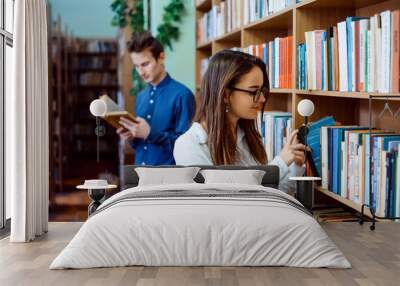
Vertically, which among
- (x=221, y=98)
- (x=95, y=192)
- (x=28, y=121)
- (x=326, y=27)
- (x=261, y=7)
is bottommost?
(x=95, y=192)

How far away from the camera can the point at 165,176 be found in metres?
5.29

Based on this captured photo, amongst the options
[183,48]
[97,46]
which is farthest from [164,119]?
[97,46]

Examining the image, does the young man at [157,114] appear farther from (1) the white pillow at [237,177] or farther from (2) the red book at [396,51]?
(2) the red book at [396,51]

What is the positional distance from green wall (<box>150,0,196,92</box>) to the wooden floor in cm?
361

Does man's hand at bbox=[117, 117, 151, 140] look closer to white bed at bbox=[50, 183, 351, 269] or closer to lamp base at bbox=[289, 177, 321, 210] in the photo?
lamp base at bbox=[289, 177, 321, 210]

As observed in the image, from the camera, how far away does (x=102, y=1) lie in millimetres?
10789

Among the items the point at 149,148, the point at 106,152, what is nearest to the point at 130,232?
the point at 149,148

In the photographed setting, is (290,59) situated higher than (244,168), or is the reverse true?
(290,59)

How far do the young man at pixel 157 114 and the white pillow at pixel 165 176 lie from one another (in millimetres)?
1622

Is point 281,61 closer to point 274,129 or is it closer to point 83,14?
point 274,129

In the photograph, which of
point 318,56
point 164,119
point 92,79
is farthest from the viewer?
point 92,79

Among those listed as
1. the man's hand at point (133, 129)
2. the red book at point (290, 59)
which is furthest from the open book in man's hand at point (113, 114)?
the red book at point (290, 59)

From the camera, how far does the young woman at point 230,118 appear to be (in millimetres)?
5723

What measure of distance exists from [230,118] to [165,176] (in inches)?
30.8
